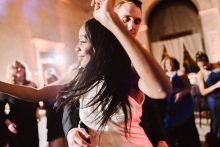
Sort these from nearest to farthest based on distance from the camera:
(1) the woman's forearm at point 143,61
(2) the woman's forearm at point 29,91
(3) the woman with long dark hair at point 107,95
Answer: (1) the woman's forearm at point 143,61 → (3) the woman with long dark hair at point 107,95 → (2) the woman's forearm at point 29,91

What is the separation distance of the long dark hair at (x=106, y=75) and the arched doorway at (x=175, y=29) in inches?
243

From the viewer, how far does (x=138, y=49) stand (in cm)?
55

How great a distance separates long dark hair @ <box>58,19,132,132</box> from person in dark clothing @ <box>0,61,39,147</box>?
6.87 ft

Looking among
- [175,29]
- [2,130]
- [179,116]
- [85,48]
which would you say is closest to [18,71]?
[2,130]

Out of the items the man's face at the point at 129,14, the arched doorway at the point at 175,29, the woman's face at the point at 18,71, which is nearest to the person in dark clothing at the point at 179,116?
the woman's face at the point at 18,71

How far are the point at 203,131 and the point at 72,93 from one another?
168 inches

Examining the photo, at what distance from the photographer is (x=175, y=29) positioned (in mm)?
7113

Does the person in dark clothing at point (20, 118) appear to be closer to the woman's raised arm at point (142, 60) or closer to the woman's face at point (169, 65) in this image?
the woman's face at point (169, 65)

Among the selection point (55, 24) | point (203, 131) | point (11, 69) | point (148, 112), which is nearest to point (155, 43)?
point (55, 24)

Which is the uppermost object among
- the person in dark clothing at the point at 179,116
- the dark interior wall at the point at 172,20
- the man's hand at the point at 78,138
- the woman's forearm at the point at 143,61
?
the dark interior wall at the point at 172,20

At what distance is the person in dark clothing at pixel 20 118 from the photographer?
2.66 metres

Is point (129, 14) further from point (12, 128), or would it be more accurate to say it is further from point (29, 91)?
point (12, 128)

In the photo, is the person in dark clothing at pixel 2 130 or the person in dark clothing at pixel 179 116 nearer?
the person in dark clothing at pixel 2 130

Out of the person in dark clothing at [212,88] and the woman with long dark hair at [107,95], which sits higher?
the woman with long dark hair at [107,95]
